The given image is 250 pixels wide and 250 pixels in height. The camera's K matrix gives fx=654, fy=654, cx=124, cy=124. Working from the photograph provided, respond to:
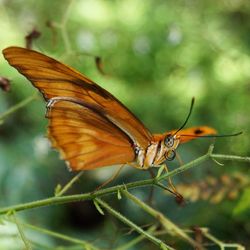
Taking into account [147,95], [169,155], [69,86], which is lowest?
Result: [147,95]

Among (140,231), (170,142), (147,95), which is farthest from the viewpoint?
(147,95)

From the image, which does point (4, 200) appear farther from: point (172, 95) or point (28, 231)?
point (172, 95)

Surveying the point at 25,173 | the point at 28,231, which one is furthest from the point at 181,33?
the point at 28,231

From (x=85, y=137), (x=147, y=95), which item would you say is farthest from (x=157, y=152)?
(x=147, y=95)

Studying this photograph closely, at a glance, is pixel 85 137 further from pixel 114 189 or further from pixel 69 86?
pixel 114 189

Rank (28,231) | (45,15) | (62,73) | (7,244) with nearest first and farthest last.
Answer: (62,73) → (7,244) → (28,231) → (45,15)

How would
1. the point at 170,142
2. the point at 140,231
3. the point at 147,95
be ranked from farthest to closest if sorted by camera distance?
the point at 147,95 → the point at 170,142 → the point at 140,231

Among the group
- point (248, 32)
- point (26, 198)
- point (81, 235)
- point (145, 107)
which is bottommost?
point (81, 235)
